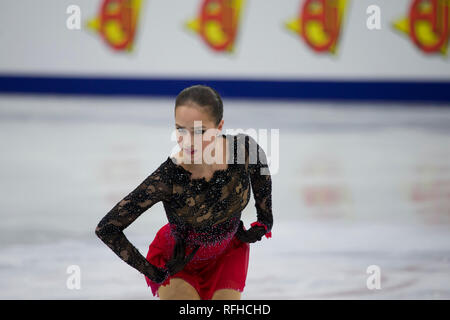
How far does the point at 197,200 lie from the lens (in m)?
1.95

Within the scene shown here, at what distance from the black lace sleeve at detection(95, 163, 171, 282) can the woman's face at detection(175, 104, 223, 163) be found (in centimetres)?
9

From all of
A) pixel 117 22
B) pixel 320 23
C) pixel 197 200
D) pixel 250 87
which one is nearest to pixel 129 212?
pixel 197 200

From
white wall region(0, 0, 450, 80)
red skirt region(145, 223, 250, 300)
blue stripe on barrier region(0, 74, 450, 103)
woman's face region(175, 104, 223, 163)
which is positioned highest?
white wall region(0, 0, 450, 80)

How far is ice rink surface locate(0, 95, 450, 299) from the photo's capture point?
3.14m

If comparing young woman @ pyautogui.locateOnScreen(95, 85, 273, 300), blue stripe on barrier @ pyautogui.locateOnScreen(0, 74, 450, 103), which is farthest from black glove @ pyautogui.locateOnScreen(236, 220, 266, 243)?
blue stripe on barrier @ pyautogui.locateOnScreen(0, 74, 450, 103)

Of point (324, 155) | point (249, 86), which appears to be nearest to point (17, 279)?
point (324, 155)

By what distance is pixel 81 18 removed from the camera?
35.7 feet

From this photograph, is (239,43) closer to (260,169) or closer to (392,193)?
(392,193)

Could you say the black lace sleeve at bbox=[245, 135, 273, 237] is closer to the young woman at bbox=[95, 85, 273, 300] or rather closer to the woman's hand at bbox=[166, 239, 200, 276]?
the young woman at bbox=[95, 85, 273, 300]

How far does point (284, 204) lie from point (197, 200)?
107 inches

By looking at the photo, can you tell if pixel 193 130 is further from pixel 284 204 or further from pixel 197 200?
pixel 284 204

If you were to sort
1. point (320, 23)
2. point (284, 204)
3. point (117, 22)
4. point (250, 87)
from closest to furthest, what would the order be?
point (284, 204), point (320, 23), point (117, 22), point (250, 87)
